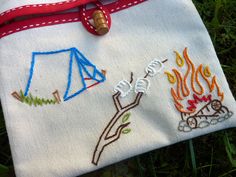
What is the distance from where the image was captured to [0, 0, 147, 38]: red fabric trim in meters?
0.97

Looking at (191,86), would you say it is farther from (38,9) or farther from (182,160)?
(38,9)

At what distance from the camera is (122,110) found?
94 cm

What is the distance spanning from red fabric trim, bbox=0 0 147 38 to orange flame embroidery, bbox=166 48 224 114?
0.71 ft

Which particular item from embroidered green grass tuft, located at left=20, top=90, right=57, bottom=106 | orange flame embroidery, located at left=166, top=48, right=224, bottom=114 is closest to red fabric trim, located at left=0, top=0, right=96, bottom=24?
embroidered green grass tuft, located at left=20, top=90, right=57, bottom=106

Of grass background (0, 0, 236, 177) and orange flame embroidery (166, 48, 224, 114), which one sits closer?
orange flame embroidery (166, 48, 224, 114)

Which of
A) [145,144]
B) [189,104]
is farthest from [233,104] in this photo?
[145,144]

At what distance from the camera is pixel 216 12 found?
124cm

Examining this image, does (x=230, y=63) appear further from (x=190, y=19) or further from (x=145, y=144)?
(x=145, y=144)

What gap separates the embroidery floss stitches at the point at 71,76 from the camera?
0.93 m

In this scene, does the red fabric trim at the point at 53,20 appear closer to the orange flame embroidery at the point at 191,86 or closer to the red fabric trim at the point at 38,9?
the red fabric trim at the point at 38,9

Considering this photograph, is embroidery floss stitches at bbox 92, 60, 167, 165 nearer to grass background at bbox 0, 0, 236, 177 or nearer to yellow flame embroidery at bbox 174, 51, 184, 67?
yellow flame embroidery at bbox 174, 51, 184, 67

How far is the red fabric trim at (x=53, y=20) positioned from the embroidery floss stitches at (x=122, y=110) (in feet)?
0.64

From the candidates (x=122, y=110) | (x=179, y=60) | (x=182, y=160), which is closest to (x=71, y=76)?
(x=122, y=110)

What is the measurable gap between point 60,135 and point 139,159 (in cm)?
30
